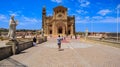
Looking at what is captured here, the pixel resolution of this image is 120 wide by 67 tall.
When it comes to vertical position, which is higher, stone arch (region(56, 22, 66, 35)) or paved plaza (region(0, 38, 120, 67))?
stone arch (region(56, 22, 66, 35))

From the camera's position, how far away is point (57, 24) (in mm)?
98125

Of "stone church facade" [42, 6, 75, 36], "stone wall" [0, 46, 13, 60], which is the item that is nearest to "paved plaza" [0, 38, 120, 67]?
"stone wall" [0, 46, 13, 60]

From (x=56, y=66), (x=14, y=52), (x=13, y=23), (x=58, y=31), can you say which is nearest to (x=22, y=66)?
(x=56, y=66)

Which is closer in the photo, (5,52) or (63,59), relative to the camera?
(63,59)

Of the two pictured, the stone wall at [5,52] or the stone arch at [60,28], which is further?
the stone arch at [60,28]

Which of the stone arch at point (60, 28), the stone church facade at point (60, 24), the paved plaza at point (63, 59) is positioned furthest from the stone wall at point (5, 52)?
the stone arch at point (60, 28)

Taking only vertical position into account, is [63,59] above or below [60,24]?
below

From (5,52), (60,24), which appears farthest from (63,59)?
(60,24)

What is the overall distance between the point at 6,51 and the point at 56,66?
5067 millimetres

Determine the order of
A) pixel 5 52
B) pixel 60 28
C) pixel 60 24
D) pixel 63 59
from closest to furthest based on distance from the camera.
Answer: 1. pixel 63 59
2. pixel 5 52
3. pixel 60 24
4. pixel 60 28

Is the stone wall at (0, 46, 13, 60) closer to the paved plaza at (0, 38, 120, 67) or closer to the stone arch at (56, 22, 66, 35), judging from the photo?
the paved plaza at (0, 38, 120, 67)

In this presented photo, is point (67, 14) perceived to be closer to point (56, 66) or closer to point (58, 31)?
point (58, 31)

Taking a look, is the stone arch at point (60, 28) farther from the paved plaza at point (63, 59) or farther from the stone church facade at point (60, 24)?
the paved plaza at point (63, 59)

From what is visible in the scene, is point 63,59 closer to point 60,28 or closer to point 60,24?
point 60,24
